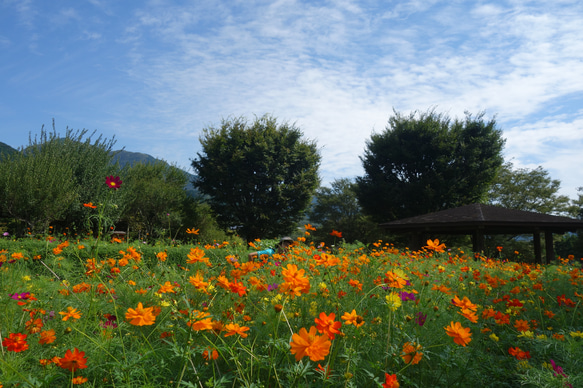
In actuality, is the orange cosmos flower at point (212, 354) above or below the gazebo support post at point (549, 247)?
above

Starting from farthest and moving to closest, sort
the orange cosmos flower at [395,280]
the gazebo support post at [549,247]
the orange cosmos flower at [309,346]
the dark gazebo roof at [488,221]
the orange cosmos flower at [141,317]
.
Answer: the gazebo support post at [549,247]
the dark gazebo roof at [488,221]
the orange cosmos flower at [395,280]
the orange cosmos flower at [141,317]
the orange cosmos flower at [309,346]

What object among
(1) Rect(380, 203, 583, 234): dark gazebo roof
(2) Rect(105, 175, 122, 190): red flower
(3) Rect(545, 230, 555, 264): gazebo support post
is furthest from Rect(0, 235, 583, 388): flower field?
(3) Rect(545, 230, 555, 264): gazebo support post

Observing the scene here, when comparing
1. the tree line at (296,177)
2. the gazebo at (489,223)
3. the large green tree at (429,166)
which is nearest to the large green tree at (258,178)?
the tree line at (296,177)

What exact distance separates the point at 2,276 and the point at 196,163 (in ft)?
59.8

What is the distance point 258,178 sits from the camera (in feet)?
66.1

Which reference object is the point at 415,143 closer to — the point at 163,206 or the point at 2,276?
the point at 163,206

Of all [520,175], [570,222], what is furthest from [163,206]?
[520,175]

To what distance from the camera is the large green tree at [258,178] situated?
20.1 meters

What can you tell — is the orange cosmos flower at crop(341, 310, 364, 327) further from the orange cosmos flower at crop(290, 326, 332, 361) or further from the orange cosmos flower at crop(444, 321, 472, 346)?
the orange cosmos flower at crop(444, 321, 472, 346)

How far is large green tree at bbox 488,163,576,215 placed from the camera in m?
26.5

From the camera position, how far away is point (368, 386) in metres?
1.83

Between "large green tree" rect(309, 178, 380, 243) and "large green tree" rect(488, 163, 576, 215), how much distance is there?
10.1 m

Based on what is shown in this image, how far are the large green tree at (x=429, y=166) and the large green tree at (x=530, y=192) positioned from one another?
26.7 ft

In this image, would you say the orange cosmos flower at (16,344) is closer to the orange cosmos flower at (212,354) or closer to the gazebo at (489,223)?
the orange cosmos flower at (212,354)
